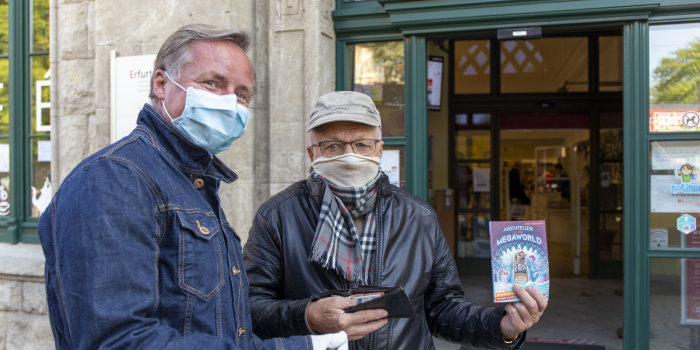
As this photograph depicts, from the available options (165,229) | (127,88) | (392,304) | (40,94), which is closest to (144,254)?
(165,229)

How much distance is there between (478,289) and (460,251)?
1.05 metres

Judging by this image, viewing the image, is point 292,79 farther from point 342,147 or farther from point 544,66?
point 544,66

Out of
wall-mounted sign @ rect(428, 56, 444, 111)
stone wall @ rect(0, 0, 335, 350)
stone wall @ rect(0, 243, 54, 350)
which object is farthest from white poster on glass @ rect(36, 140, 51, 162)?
wall-mounted sign @ rect(428, 56, 444, 111)

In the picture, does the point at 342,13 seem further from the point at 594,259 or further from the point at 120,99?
the point at 594,259

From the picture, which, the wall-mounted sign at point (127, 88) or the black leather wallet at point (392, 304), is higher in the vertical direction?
the wall-mounted sign at point (127, 88)

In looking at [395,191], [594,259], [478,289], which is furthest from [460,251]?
[395,191]

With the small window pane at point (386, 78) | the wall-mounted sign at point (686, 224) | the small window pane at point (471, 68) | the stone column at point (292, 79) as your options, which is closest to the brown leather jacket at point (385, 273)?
the stone column at point (292, 79)

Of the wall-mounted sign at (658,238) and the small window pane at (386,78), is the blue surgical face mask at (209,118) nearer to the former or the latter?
the small window pane at (386,78)

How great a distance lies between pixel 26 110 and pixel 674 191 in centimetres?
583

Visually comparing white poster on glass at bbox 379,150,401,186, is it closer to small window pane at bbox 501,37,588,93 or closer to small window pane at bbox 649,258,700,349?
small window pane at bbox 649,258,700,349

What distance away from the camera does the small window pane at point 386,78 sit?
4.39m

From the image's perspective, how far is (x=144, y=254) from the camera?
119 centimetres

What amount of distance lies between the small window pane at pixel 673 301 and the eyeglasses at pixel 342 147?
9.23ft

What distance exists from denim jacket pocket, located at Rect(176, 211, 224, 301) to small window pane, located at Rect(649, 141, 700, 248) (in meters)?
3.57
